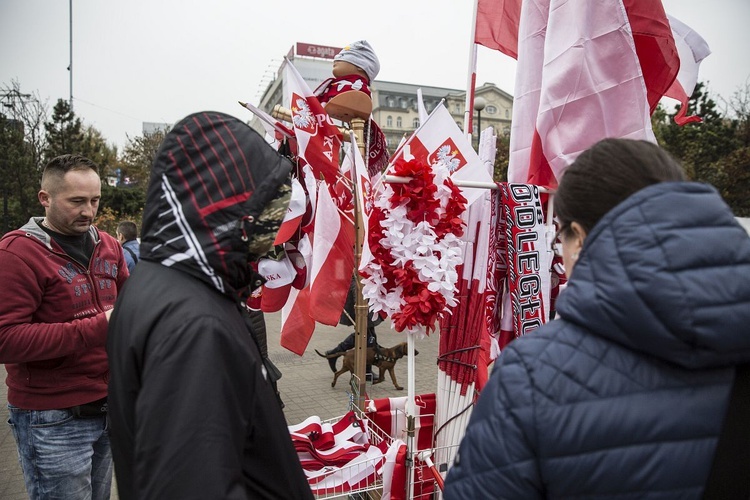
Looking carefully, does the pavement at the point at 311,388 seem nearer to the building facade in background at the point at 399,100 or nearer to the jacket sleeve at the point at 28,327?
the jacket sleeve at the point at 28,327

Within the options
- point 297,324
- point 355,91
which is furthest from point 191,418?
point 355,91

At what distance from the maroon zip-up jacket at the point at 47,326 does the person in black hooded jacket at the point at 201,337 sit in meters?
1.16

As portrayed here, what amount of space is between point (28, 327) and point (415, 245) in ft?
5.94

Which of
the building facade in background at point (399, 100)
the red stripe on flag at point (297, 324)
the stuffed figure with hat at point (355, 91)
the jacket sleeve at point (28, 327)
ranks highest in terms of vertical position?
the building facade in background at point (399, 100)

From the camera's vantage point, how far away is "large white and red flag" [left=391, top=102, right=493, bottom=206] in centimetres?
260

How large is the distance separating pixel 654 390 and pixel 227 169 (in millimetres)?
1133

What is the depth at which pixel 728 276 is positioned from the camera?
0.93 metres

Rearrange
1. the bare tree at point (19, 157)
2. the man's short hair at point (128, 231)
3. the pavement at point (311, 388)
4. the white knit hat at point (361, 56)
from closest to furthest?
the white knit hat at point (361, 56)
the pavement at point (311, 388)
the man's short hair at point (128, 231)
the bare tree at point (19, 157)

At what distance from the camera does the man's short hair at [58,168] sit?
2.46m

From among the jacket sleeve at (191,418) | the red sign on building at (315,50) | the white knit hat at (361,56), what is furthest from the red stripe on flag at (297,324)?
the red sign on building at (315,50)

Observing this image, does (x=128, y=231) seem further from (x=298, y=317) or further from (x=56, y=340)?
(x=56, y=340)

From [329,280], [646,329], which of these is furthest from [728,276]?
[329,280]

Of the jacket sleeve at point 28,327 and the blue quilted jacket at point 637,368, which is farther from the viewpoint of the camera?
the jacket sleeve at point 28,327

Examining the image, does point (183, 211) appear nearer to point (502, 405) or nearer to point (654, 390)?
point (502, 405)
